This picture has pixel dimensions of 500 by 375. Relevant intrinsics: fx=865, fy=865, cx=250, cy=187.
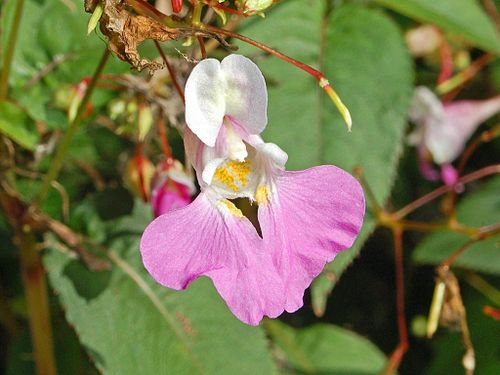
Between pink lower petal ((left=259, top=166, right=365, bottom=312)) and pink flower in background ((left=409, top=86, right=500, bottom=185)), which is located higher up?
pink lower petal ((left=259, top=166, right=365, bottom=312))

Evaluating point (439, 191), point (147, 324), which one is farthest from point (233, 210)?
point (439, 191)

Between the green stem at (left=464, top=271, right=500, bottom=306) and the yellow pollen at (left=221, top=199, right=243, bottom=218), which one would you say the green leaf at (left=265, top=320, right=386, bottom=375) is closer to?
A: the green stem at (left=464, top=271, right=500, bottom=306)

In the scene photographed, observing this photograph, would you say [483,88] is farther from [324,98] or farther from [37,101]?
[37,101]

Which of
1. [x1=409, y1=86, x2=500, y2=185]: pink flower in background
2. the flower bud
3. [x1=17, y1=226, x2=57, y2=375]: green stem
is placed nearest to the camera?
the flower bud

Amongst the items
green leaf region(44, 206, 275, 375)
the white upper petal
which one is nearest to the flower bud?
the white upper petal

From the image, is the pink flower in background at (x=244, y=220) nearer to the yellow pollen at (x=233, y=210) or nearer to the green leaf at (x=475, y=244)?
the yellow pollen at (x=233, y=210)

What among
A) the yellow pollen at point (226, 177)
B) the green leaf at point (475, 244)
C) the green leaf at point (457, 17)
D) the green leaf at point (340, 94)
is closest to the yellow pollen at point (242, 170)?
the yellow pollen at point (226, 177)
